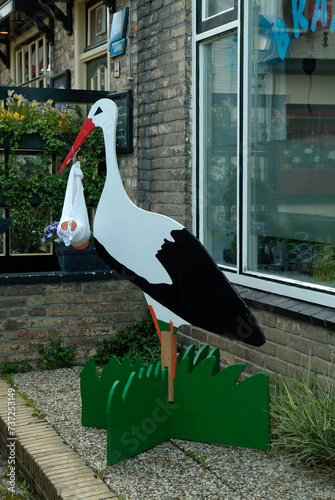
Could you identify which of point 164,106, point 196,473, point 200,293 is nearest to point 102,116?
point 200,293

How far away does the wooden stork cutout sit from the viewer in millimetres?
3658

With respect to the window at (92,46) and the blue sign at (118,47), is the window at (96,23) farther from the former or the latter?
the blue sign at (118,47)

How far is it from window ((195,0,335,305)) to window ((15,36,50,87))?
14.4ft

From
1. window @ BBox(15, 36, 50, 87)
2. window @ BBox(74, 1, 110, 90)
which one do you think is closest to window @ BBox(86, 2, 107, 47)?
window @ BBox(74, 1, 110, 90)

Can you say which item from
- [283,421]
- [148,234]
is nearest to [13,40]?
[148,234]

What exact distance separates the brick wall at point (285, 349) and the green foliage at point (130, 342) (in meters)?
0.81

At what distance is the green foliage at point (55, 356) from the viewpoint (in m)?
Result: 5.62

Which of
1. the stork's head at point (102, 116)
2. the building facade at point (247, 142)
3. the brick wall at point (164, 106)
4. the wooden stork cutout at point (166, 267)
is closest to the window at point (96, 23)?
the building facade at point (247, 142)

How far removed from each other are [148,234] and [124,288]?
6.51ft

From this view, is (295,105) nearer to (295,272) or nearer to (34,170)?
(295,272)

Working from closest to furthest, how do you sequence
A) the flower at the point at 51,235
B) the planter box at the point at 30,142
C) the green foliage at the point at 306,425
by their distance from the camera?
the green foliage at the point at 306,425 < the flower at the point at 51,235 < the planter box at the point at 30,142

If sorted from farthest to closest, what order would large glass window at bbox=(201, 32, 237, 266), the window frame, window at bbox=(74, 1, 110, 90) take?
1. window at bbox=(74, 1, 110, 90)
2. large glass window at bbox=(201, 32, 237, 266)
3. the window frame

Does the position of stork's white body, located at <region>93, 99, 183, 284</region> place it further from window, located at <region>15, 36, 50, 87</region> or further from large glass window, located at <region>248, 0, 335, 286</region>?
window, located at <region>15, 36, 50, 87</region>

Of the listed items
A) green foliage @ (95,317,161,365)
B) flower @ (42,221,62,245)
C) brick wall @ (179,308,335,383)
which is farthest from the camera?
A: flower @ (42,221,62,245)
